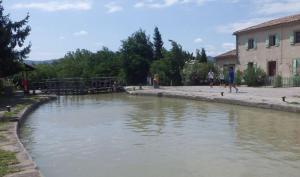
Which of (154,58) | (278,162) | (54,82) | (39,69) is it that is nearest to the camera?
(278,162)

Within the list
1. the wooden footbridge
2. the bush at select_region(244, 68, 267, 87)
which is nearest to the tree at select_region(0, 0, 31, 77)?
the wooden footbridge

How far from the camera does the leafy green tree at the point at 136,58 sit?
175ft

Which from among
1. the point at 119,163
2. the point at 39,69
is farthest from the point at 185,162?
the point at 39,69

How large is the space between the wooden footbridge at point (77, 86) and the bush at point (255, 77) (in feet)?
38.3

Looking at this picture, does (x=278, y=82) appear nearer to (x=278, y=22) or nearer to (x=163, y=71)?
(x=278, y=22)

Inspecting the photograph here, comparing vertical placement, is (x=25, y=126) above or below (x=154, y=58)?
below

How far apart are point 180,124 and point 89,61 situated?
4084cm

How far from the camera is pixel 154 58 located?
184ft

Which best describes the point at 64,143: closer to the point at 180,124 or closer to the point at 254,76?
the point at 180,124

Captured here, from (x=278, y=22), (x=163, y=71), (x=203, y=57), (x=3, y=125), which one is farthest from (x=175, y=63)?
(x=3, y=125)

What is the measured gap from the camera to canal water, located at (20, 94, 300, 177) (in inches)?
404

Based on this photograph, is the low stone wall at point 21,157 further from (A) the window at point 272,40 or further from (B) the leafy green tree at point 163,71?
(B) the leafy green tree at point 163,71

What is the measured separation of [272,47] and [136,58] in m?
16.3

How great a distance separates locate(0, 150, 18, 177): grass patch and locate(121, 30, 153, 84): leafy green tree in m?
42.8
